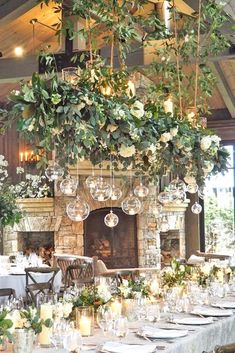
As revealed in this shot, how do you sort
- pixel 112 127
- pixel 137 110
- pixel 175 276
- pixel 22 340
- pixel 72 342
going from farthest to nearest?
pixel 175 276 → pixel 137 110 → pixel 112 127 → pixel 72 342 → pixel 22 340

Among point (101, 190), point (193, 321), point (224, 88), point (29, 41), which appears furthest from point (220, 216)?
point (193, 321)

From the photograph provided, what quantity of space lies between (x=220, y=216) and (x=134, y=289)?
1009cm

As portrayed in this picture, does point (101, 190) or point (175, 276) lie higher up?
point (101, 190)

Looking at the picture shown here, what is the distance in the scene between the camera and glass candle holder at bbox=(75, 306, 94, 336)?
371 centimetres

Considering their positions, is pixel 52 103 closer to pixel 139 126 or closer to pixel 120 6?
pixel 139 126

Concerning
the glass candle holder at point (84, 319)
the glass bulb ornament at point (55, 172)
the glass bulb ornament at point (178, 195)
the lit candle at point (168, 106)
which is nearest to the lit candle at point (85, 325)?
the glass candle holder at point (84, 319)

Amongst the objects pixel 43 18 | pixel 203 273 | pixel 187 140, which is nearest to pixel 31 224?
pixel 43 18

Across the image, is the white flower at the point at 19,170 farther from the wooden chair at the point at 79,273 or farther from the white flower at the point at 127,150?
the white flower at the point at 127,150

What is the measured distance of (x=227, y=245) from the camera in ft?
47.5

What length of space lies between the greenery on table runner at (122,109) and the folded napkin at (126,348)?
115cm

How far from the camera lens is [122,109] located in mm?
3912

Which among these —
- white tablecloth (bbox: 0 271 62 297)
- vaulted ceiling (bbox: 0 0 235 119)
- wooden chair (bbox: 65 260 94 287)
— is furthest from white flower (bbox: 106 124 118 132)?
vaulted ceiling (bbox: 0 0 235 119)

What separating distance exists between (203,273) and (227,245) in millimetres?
8899

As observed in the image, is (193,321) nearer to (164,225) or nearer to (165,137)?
(165,137)
